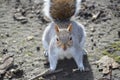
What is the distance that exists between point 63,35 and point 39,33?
930 mm

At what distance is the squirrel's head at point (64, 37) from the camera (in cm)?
335

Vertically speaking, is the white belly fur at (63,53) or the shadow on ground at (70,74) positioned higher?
the white belly fur at (63,53)

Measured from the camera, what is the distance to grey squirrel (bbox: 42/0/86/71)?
3411mm

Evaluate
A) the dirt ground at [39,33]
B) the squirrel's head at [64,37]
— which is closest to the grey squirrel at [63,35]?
the squirrel's head at [64,37]

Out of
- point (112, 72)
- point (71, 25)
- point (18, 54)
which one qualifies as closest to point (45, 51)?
point (18, 54)

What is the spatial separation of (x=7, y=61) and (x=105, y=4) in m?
1.61

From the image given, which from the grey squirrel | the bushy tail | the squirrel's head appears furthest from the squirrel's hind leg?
the bushy tail

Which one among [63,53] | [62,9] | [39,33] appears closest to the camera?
[63,53]

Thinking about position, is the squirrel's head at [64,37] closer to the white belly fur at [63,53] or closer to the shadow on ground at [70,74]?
the white belly fur at [63,53]

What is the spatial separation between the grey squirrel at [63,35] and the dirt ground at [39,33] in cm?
12

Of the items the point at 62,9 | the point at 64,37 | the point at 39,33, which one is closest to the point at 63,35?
the point at 64,37

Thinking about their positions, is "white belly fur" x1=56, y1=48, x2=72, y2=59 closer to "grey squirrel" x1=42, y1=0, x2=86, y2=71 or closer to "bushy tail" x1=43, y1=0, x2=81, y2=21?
"grey squirrel" x1=42, y1=0, x2=86, y2=71

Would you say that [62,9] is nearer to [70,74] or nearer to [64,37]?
[64,37]

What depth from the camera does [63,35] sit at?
337 cm
